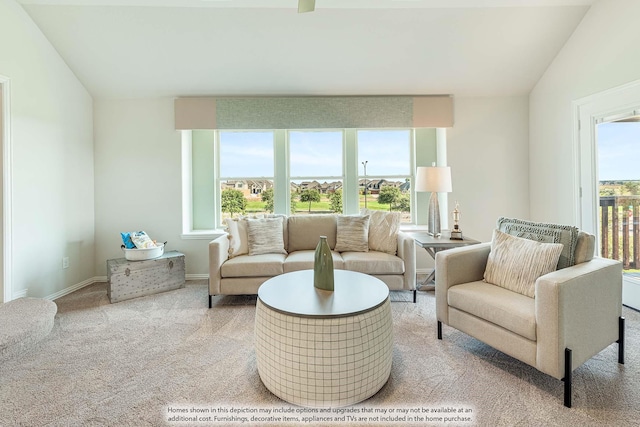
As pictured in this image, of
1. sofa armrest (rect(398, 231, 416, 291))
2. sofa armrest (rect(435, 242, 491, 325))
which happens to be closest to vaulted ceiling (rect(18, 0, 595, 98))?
sofa armrest (rect(398, 231, 416, 291))

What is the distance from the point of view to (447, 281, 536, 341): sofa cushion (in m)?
1.61

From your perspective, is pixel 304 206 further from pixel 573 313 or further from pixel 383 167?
pixel 573 313

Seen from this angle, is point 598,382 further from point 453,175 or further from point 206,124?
point 206,124

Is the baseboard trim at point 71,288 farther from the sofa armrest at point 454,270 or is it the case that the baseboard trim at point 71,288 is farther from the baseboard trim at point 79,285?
the sofa armrest at point 454,270

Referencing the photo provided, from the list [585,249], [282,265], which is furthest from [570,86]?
[282,265]

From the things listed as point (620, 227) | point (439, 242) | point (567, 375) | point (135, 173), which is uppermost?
point (135, 173)

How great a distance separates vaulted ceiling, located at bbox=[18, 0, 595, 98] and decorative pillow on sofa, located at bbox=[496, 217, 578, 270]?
6.91 ft

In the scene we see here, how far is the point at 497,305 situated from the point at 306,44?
9.71 ft

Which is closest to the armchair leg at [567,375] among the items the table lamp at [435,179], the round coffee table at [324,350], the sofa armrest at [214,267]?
the round coffee table at [324,350]

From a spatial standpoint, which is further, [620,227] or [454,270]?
[620,227]

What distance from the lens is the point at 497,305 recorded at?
1.75 m

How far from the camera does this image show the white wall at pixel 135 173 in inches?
144

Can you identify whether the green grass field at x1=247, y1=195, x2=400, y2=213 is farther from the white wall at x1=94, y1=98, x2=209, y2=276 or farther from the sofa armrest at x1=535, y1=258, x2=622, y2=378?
the sofa armrest at x1=535, y1=258, x2=622, y2=378

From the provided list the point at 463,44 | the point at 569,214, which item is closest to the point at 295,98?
the point at 463,44
